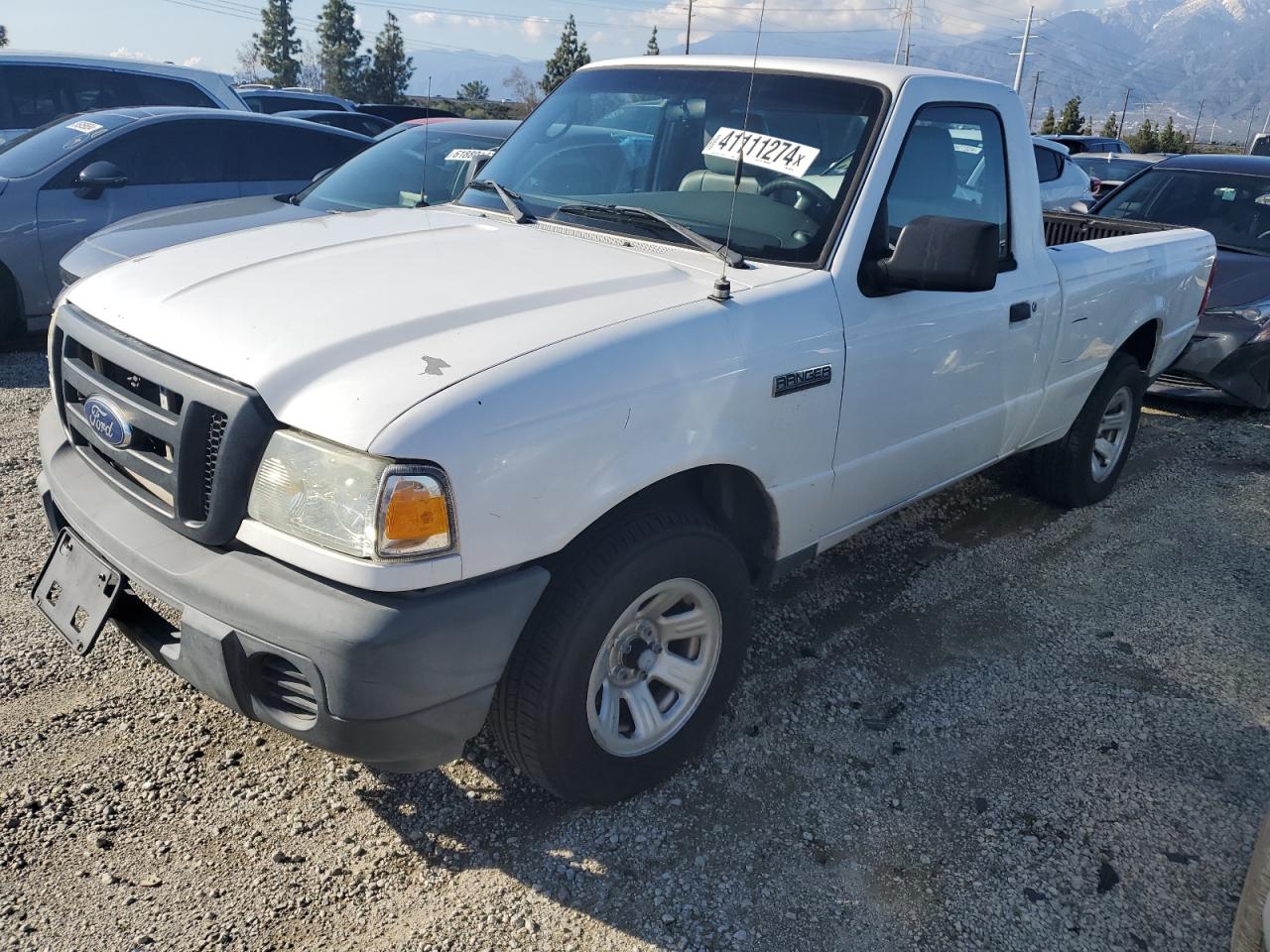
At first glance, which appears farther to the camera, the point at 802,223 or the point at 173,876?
the point at 802,223

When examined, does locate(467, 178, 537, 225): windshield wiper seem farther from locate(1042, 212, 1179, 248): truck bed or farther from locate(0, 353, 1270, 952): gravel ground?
locate(1042, 212, 1179, 248): truck bed

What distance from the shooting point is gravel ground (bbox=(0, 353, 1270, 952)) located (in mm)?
2373

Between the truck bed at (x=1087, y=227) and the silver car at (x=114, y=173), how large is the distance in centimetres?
549

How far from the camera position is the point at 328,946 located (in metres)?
2.26

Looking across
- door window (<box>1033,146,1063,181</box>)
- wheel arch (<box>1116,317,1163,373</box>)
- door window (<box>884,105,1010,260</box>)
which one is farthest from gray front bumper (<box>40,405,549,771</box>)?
door window (<box>1033,146,1063,181</box>)

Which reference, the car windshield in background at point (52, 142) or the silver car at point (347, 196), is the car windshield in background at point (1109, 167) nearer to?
the silver car at point (347, 196)

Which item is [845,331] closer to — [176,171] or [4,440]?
[4,440]

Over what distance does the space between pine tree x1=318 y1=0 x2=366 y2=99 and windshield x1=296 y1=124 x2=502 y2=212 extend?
51.3m

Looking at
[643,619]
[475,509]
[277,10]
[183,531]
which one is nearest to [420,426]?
[475,509]

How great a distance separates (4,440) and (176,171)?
113 inches

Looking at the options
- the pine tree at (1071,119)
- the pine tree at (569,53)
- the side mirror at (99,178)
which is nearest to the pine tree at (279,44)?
the pine tree at (569,53)

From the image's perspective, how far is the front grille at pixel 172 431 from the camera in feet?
6.99

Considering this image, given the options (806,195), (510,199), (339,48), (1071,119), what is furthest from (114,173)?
(339,48)

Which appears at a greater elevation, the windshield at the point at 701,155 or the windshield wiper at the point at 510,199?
the windshield at the point at 701,155
